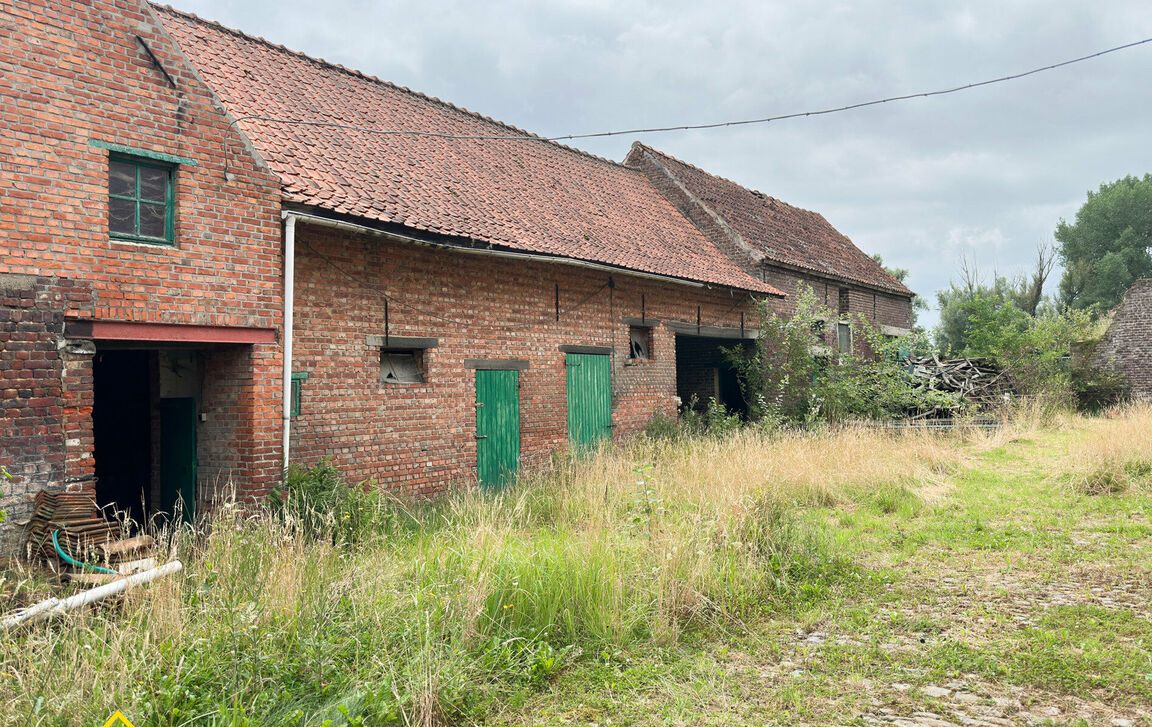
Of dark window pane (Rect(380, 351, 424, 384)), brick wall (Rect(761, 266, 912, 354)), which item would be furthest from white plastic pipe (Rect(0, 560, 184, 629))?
brick wall (Rect(761, 266, 912, 354))

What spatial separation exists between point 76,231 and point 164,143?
48.2 inches

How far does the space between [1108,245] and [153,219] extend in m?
51.6

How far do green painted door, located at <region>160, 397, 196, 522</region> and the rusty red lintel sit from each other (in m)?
1.26

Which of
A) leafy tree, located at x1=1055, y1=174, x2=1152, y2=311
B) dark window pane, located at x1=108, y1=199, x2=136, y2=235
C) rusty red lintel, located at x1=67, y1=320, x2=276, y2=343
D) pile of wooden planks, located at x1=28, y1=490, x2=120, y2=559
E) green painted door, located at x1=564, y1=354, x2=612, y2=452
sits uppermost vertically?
leafy tree, located at x1=1055, y1=174, x2=1152, y2=311

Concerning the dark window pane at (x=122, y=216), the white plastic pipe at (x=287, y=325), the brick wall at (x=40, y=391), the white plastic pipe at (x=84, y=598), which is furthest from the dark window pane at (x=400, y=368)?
the white plastic pipe at (x=84, y=598)

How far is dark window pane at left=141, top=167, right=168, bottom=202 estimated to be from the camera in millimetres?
7195

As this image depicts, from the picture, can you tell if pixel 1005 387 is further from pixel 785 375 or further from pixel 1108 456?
pixel 1108 456

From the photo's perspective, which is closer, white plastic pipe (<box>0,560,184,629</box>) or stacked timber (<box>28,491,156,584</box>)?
white plastic pipe (<box>0,560,184,629</box>)

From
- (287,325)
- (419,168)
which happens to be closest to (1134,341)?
(419,168)

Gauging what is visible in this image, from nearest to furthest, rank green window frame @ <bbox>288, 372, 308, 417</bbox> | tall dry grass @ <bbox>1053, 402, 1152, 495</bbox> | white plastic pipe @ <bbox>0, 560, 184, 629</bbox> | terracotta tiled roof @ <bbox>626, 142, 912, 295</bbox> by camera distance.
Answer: white plastic pipe @ <bbox>0, 560, 184, 629</bbox>, green window frame @ <bbox>288, 372, 308, 417</bbox>, tall dry grass @ <bbox>1053, 402, 1152, 495</bbox>, terracotta tiled roof @ <bbox>626, 142, 912, 295</bbox>

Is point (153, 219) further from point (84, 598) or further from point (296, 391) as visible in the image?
point (84, 598)

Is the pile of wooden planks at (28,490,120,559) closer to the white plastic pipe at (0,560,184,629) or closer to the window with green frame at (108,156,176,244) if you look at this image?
the white plastic pipe at (0,560,184,629)

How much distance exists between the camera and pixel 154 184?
286 inches

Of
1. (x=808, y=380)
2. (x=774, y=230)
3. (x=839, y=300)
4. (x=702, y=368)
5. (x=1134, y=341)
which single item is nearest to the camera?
(x=808, y=380)
